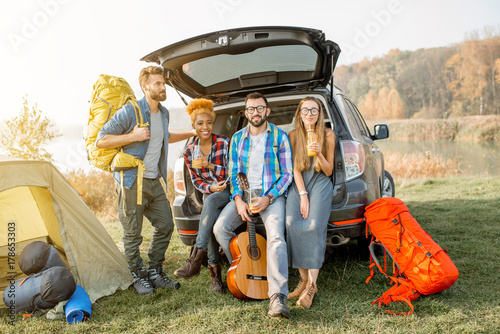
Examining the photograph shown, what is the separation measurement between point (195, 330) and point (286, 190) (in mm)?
1241

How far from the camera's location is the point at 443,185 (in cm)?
808

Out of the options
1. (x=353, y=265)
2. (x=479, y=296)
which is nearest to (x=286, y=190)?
(x=353, y=265)

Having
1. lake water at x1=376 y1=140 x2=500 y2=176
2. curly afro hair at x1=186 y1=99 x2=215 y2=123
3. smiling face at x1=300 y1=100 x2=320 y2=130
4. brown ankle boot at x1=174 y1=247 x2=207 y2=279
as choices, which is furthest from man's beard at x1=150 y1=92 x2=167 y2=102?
lake water at x1=376 y1=140 x2=500 y2=176

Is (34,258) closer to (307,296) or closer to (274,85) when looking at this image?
(307,296)

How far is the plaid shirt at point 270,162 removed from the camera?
2.87 meters

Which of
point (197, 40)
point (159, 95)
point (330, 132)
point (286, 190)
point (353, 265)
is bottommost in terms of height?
point (353, 265)

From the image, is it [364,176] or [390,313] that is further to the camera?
[364,176]

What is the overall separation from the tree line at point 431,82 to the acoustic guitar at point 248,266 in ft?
107

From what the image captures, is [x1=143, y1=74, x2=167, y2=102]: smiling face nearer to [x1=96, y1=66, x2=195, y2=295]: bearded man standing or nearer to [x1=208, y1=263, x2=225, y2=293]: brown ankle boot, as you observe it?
[x1=96, y1=66, x2=195, y2=295]: bearded man standing

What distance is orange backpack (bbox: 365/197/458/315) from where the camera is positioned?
2.42m

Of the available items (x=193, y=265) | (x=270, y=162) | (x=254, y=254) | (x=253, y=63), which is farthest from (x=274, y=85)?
(x=193, y=265)

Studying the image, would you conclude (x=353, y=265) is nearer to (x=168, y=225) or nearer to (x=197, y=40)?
(x=168, y=225)

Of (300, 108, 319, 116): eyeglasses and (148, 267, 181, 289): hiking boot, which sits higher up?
(300, 108, 319, 116): eyeglasses

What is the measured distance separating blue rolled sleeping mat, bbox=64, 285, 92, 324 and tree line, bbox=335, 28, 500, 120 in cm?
3335
